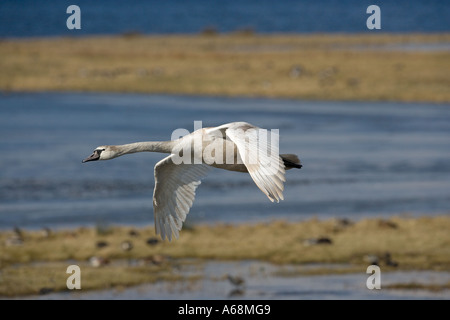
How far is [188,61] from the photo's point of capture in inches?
2194

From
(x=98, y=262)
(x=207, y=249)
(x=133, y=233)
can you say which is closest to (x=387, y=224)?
(x=207, y=249)

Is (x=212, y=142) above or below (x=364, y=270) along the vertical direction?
above

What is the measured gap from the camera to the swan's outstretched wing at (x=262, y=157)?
9.22 metres

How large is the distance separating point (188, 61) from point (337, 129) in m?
20.1

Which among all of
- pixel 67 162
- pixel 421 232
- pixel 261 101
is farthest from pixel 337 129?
pixel 421 232

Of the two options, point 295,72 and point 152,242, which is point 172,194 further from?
point 295,72

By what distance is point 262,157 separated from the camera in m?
9.65

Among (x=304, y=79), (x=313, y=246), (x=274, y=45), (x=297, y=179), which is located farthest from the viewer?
(x=274, y=45)

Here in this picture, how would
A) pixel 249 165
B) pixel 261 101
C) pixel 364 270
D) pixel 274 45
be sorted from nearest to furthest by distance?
pixel 249 165, pixel 364 270, pixel 261 101, pixel 274 45

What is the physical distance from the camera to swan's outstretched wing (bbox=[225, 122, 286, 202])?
30.2 ft

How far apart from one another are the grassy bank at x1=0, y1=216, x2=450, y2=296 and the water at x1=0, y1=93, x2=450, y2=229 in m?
1.61
